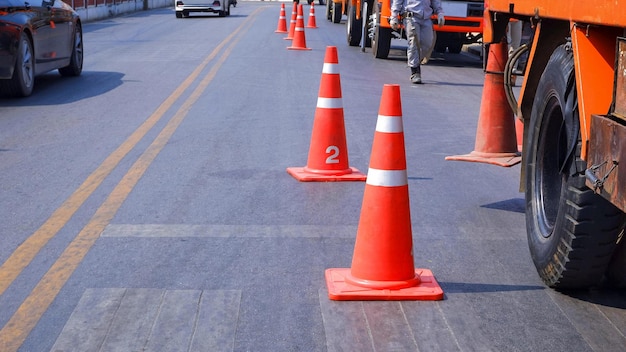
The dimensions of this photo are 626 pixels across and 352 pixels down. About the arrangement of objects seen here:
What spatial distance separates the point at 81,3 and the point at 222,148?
27076 millimetres

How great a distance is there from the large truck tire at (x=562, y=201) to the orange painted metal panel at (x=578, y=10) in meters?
0.22

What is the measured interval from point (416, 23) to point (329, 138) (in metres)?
8.45

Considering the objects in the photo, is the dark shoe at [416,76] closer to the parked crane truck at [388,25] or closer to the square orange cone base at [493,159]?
the parked crane truck at [388,25]

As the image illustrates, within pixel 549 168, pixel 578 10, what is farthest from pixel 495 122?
pixel 578 10

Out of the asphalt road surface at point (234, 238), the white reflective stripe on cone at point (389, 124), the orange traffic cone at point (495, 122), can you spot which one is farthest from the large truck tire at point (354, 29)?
the white reflective stripe on cone at point (389, 124)

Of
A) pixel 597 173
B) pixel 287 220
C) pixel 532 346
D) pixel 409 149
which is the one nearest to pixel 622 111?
pixel 597 173

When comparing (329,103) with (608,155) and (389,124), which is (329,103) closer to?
(389,124)

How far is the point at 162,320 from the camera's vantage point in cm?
486

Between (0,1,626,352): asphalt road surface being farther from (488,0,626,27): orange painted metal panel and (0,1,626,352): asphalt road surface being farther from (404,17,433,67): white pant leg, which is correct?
(404,17,433,67): white pant leg

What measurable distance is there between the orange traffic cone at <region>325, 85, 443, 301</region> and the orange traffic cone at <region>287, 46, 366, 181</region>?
2.90 metres

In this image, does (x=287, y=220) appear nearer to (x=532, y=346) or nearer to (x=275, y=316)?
(x=275, y=316)

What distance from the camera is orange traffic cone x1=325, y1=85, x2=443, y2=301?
5.38 m

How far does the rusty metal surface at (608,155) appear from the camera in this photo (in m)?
4.19

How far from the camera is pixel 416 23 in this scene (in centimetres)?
1648
